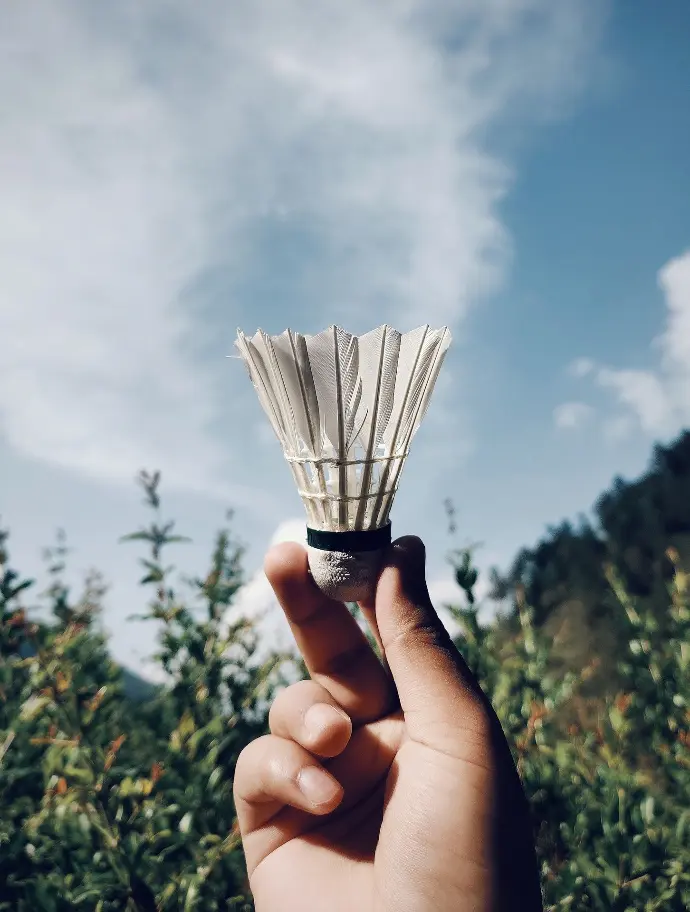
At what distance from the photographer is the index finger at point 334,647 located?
1351 millimetres

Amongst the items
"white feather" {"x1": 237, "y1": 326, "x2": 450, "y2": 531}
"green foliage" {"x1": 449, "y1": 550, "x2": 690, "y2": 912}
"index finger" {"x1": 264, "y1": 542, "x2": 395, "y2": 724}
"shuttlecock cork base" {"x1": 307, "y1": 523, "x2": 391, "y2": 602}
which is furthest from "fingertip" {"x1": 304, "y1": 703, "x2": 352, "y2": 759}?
"green foliage" {"x1": 449, "y1": 550, "x2": 690, "y2": 912}

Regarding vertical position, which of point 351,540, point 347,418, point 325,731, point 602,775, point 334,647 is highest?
point 347,418

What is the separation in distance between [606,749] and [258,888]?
144cm

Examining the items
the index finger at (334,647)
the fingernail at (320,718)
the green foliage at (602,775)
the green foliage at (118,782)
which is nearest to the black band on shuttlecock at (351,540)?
the index finger at (334,647)

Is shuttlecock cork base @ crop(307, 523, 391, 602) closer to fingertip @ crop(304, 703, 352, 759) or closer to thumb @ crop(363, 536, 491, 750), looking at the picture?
thumb @ crop(363, 536, 491, 750)

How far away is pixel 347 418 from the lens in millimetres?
1195

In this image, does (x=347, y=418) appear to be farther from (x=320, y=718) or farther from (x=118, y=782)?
(x=118, y=782)

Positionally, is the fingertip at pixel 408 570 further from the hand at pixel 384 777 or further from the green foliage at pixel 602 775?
the green foliage at pixel 602 775

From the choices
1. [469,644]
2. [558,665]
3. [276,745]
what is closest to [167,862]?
[276,745]

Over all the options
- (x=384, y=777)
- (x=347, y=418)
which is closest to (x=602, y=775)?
(x=384, y=777)

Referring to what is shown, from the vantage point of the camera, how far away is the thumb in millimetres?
1146

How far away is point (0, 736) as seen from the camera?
6.40ft

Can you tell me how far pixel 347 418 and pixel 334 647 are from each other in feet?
1.95

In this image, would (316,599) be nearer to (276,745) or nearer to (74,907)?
(276,745)
